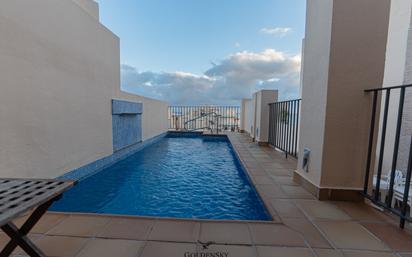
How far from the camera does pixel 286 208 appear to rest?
203 centimetres

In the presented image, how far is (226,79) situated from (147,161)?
1332 centimetres

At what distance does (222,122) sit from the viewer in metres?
11.5

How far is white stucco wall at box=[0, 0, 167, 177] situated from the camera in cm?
224

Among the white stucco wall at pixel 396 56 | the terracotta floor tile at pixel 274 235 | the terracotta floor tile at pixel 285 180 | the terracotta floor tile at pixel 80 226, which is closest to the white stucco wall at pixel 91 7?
the terracotta floor tile at pixel 80 226

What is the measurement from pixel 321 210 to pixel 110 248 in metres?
1.90

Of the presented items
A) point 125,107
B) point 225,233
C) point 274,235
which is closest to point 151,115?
point 125,107

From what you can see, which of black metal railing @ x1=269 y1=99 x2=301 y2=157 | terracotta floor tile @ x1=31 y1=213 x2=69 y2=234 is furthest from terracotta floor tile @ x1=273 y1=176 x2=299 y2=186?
terracotta floor tile @ x1=31 y1=213 x2=69 y2=234

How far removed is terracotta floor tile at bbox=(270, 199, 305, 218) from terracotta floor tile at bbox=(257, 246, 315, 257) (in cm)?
46

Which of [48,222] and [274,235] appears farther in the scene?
[48,222]

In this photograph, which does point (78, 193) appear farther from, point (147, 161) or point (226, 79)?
point (226, 79)

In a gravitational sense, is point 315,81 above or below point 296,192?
above

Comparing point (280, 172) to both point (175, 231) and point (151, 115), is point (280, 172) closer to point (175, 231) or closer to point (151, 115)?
point (175, 231)

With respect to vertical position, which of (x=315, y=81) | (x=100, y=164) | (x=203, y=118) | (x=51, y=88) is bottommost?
(x=100, y=164)

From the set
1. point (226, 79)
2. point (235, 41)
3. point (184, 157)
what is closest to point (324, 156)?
point (184, 157)
